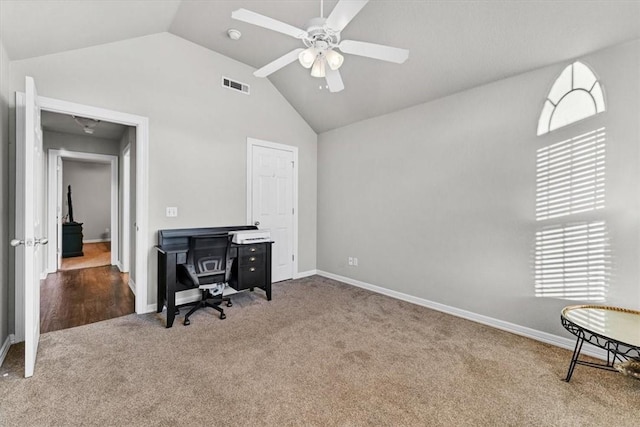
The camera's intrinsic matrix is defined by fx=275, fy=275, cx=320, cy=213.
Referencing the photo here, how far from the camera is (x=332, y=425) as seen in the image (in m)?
1.56

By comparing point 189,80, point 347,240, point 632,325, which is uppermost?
point 189,80

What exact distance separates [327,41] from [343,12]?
0.23 meters

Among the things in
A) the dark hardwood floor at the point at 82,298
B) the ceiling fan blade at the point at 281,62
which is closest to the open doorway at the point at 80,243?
the dark hardwood floor at the point at 82,298

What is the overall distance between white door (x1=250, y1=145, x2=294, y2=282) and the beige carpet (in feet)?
5.07

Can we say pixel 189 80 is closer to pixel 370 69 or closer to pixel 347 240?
pixel 370 69

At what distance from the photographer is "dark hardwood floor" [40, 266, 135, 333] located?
2.99 meters

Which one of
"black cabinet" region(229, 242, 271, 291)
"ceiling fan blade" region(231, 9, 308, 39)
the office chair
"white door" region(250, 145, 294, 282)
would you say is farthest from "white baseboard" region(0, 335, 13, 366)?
"ceiling fan blade" region(231, 9, 308, 39)

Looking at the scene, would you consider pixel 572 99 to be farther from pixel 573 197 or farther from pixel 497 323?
pixel 497 323

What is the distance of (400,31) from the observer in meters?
2.73

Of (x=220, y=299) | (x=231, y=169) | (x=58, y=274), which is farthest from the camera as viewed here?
(x=58, y=274)

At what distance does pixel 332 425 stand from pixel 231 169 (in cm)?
317

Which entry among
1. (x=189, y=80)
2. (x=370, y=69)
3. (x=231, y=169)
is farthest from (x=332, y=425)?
(x=189, y=80)

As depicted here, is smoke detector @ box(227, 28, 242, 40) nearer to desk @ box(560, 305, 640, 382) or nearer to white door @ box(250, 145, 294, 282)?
white door @ box(250, 145, 294, 282)

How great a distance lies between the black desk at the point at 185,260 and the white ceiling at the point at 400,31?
79.8 inches
